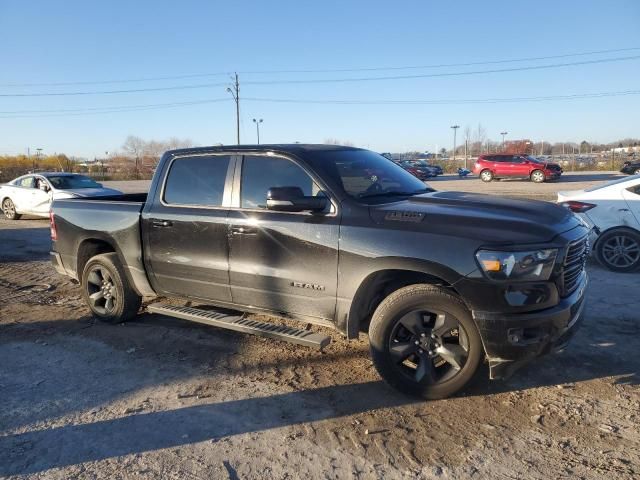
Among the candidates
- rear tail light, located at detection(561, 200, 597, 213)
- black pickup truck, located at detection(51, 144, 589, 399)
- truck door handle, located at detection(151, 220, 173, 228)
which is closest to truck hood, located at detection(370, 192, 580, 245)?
black pickup truck, located at detection(51, 144, 589, 399)

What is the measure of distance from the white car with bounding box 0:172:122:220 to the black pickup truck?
980 cm

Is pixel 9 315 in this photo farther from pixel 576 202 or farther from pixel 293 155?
pixel 576 202

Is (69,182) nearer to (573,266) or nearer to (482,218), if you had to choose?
(482,218)

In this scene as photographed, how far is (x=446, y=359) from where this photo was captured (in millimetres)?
3600

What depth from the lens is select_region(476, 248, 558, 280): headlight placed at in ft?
10.8

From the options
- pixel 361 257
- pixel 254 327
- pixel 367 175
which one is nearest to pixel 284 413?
pixel 254 327

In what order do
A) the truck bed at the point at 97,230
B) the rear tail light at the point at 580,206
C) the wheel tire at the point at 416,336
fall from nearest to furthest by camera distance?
the wheel tire at the point at 416,336
the truck bed at the point at 97,230
the rear tail light at the point at 580,206

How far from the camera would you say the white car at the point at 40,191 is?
14.0 metres

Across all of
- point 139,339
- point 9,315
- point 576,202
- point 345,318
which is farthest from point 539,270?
point 9,315

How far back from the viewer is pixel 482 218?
3.55 m

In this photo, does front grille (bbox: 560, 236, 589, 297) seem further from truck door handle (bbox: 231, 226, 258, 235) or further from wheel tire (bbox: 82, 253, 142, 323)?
wheel tire (bbox: 82, 253, 142, 323)

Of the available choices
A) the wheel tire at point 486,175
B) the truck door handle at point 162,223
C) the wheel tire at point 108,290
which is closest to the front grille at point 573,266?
the truck door handle at point 162,223

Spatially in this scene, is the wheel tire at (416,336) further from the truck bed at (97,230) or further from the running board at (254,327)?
the truck bed at (97,230)

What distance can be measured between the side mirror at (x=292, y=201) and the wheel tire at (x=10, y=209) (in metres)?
14.5
